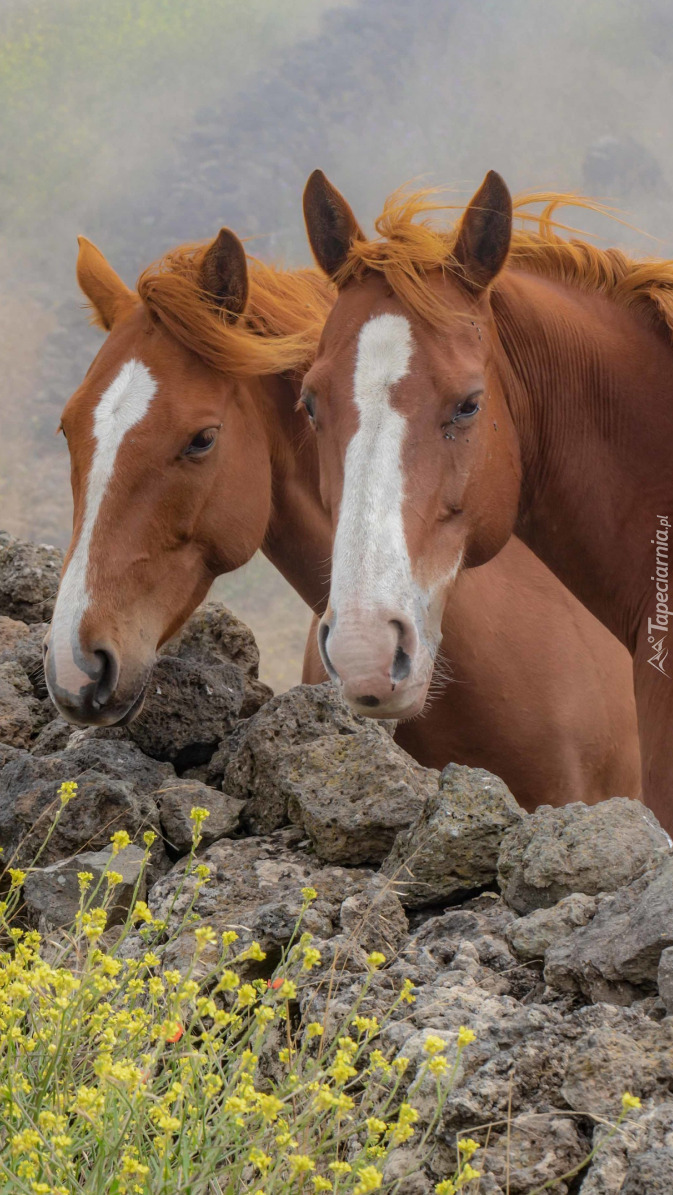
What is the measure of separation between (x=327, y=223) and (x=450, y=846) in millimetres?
1743

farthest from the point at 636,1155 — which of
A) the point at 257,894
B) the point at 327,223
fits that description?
the point at 327,223

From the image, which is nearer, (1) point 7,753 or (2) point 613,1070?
(2) point 613,1070

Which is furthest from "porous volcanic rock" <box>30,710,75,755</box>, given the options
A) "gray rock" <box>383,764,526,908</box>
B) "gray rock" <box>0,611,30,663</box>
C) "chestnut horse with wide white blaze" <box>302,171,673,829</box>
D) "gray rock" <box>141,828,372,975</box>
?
"gray rock" <box>383,764,526,908</box>

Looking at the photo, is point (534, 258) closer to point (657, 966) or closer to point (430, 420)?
point (430, 420)

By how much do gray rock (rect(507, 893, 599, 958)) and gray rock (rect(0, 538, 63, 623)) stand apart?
10.8ft

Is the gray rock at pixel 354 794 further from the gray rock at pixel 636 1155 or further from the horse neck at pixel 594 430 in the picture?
the gray rock at pixel 636 1155

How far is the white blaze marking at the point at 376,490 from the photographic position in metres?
2.48

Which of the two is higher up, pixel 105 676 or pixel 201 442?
pixel 201 442

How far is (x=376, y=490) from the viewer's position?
2604mm

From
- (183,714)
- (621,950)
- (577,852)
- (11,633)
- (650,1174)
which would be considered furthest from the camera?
(11,633)

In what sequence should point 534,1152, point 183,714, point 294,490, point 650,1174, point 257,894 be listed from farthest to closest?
point 294,490, point 183,714, point 257,894, point 534,1152, point 650,1174

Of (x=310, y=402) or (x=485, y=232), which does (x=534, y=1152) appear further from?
(x=485, y=232)

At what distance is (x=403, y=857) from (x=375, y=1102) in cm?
77

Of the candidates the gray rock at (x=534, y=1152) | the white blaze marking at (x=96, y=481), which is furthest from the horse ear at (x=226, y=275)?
the gray rock at (x=534, y=1152)
